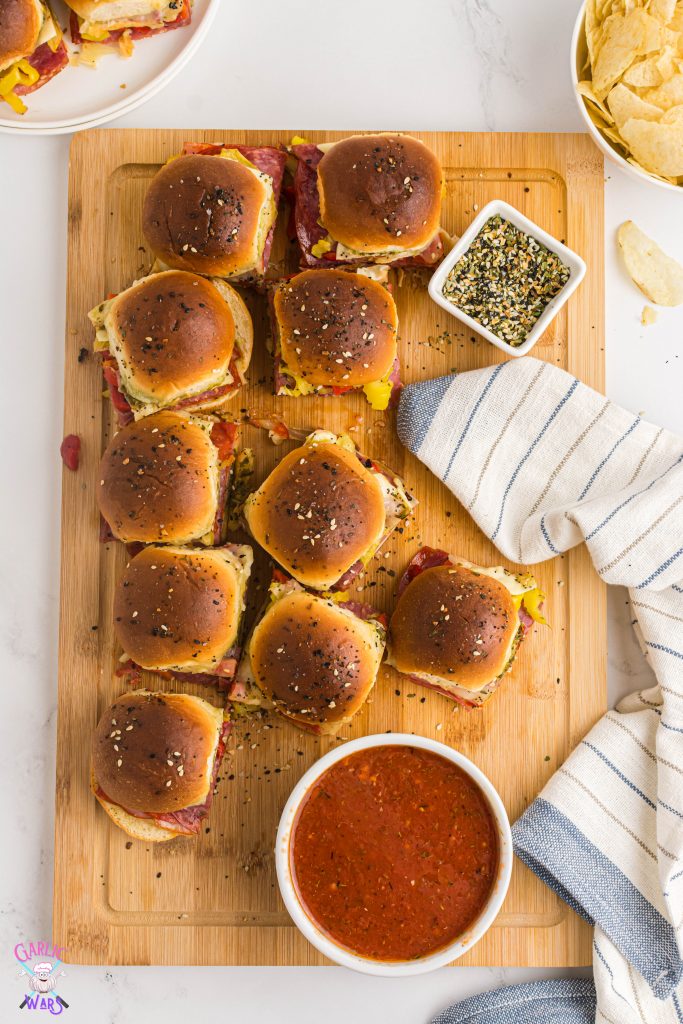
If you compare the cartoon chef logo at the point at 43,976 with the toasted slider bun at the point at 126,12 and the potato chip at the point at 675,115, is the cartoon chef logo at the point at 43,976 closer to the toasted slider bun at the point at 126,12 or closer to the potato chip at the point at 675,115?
the toasted slider bun at the point at 126,12

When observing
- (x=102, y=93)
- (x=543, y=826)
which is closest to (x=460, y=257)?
(x=102, y=93)

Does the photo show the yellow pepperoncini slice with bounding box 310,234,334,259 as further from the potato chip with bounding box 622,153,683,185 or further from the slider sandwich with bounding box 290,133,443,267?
the potato chip with bounding box 622,153,683,185

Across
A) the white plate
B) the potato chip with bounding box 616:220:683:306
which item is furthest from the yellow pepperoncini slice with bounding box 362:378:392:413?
the white plate

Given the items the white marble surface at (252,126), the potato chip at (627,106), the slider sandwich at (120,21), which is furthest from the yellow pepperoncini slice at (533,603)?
the slider sandwich at (120,21)

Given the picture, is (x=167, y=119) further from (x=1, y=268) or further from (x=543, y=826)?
(x=543, y=826)

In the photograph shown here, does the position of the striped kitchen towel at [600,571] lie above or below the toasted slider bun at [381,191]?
below

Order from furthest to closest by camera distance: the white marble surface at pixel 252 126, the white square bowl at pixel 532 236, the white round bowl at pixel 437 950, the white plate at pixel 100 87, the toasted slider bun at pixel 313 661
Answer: the white marble surface at pixel 252 126 → the white plate at pixel 100 87 → the white square bowl at pixel 532 236 → the toasted slider bun at pixel 313 661 → the white round bowl at pixel 437 950
